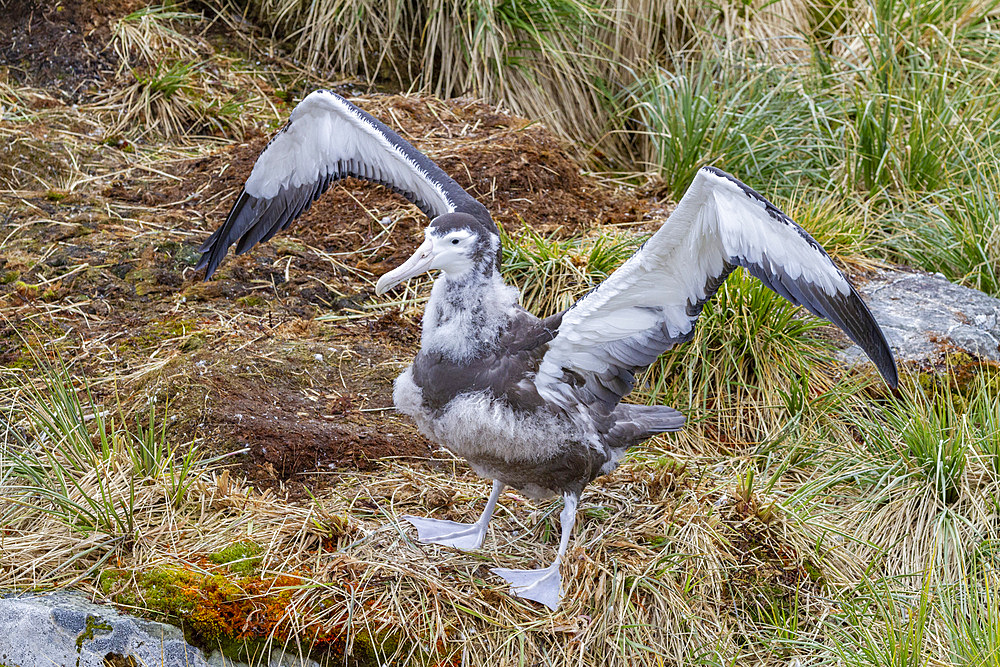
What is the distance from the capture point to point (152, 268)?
4.31 metres

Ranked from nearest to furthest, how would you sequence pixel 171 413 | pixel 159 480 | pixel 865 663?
pixel 865 663
pixel 159 480
pixel 171 413

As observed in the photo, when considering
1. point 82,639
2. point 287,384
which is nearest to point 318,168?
point 287,384

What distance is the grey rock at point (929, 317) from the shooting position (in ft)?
13.6

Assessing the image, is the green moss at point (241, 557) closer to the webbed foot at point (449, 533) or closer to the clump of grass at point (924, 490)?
the webbed foot at point (449, 533)

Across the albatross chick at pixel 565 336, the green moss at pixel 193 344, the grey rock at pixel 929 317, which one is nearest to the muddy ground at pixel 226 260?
the green moss at pixel 193 344

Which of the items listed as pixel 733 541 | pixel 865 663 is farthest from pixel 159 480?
pixel 865 663

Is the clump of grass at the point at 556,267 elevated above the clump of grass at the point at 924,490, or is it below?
above

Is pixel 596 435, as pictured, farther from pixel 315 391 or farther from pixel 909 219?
pixel 909 219

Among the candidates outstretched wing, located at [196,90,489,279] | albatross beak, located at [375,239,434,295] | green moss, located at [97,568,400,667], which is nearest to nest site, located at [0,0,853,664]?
green moss, located at [97,568,400,667]

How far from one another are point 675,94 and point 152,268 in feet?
9.91

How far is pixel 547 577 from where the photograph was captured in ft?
9.65

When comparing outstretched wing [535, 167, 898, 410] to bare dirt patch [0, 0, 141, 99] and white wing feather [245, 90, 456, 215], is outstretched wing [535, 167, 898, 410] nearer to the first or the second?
white wing feather [245, 90, 456, 215]

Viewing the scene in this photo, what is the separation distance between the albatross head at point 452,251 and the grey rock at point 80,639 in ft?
3.65

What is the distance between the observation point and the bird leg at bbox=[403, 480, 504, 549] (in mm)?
3068
